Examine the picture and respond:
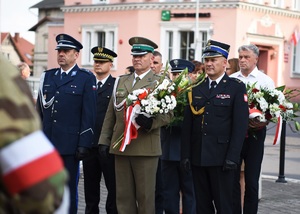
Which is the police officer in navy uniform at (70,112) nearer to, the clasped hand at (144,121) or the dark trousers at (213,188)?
the clasped hand at (144,121)

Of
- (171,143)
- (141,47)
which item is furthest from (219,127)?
(171,143)

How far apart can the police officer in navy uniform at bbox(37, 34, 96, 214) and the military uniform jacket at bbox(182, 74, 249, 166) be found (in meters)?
1.03

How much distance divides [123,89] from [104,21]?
44298 mm

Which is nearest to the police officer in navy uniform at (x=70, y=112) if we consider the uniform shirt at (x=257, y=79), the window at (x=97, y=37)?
the uniform shirt at (x=257, y=79)

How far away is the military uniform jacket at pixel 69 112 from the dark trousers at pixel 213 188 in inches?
46.6

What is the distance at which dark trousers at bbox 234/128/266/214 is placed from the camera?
862 centimetres

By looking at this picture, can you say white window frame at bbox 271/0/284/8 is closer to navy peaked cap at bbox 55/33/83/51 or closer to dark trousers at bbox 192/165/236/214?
navy peaked cap at bbox 55/33/83/51

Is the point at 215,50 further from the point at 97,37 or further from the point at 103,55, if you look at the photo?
the point at 97,37

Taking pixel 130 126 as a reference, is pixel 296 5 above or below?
above

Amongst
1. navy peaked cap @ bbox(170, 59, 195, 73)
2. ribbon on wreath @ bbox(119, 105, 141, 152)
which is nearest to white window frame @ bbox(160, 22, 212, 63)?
navy peaked cap @ bbox(170, 59, 195, 73)

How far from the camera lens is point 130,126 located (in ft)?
25.1

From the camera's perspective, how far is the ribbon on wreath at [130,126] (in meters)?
7.63

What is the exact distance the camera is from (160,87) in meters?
7.74

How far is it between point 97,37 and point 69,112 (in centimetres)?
4555
